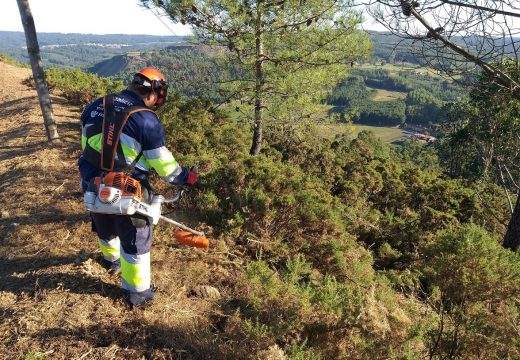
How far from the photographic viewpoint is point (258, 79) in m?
7.77

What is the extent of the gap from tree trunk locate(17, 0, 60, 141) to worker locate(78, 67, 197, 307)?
4.77 meters

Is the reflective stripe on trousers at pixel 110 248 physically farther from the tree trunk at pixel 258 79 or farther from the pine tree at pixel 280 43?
the tree trunk at pixel 258 79

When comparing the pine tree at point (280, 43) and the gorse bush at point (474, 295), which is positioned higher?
the pine tree at point (280, 43)

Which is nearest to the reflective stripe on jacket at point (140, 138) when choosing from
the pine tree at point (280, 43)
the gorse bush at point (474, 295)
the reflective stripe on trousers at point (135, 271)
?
the reflective stripe on trousers at point (135, 271)

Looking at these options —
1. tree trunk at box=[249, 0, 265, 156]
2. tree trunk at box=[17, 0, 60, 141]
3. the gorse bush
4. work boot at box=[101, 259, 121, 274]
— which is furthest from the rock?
tree trunk at box=[249, 0, 265, 156]

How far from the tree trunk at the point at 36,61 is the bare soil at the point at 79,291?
178cm

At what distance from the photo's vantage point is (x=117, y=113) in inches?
113

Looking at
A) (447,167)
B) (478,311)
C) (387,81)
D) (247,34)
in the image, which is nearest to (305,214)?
(478,311)

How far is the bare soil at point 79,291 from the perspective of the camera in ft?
9.37

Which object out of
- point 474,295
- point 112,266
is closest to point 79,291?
point 112,266

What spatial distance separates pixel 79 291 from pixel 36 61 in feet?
17.5

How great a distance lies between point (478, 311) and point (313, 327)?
1.41 meters

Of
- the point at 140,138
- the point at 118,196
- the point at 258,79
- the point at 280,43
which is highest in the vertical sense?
the point at 280,43

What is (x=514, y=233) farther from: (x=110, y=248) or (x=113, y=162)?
(x=113, y=162)
